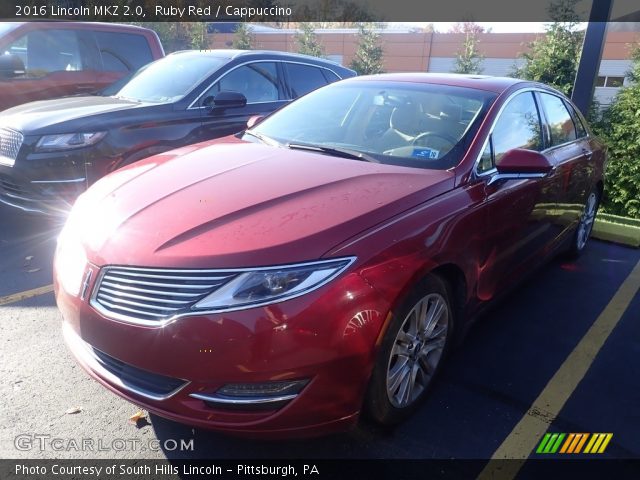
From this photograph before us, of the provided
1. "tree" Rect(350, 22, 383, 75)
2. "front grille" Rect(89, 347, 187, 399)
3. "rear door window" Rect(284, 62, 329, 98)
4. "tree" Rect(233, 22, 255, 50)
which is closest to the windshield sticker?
"front grille" Rect(89, 347, 187, 399)

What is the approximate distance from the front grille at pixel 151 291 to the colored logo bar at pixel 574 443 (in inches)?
69.1

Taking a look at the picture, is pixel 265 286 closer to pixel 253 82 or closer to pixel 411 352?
pixel 411 352

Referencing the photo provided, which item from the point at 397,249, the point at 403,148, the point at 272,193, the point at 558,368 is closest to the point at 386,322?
the point at 397,249

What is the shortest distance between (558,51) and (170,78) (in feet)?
25.1

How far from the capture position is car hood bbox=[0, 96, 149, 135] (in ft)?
14.1

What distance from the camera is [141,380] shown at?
6.69ft

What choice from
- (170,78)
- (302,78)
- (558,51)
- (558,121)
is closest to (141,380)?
(558,121)

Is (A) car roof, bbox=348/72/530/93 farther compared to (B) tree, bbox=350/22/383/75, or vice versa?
(B) tree, bbox=350/22/383/75

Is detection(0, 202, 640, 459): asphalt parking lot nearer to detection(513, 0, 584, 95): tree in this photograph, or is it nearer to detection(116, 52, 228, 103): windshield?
detection(116, 52, 228, 103): windshield

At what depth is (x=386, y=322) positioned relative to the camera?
207 centimetres

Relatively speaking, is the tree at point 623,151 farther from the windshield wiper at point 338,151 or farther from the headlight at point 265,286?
the headlight at point 265,286

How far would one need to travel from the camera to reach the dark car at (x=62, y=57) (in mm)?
6023

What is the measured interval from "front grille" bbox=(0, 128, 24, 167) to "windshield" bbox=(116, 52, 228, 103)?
1.25 meters

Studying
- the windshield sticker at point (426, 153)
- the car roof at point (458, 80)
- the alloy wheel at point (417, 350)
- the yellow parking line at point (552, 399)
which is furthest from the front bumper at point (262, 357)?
the car roof at point (458, 80)
